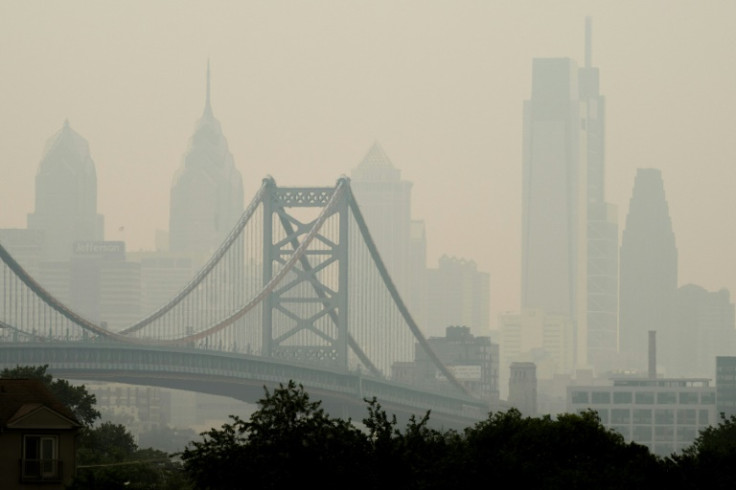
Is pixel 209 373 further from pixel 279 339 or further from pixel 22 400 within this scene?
pixel 22 400

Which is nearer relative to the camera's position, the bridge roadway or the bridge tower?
the bridge roadway

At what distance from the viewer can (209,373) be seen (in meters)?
123

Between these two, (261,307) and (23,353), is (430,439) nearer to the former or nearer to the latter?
(23,353)

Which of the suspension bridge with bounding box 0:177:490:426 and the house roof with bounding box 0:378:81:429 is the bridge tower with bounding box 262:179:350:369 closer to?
A: the suspension bridge with bounding box 0:177:490:426

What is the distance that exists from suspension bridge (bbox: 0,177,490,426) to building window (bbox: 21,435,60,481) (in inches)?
2543

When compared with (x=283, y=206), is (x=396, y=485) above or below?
below

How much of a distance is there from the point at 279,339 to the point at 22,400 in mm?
103735

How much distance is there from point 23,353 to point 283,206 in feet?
136

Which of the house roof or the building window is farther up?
the house roof

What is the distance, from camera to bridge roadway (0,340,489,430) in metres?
111

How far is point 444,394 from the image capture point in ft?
521

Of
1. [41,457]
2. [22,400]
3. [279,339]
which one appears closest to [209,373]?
[279,339]

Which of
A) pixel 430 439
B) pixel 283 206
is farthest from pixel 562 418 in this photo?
pixel 283 206

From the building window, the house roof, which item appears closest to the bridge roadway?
the house roof
